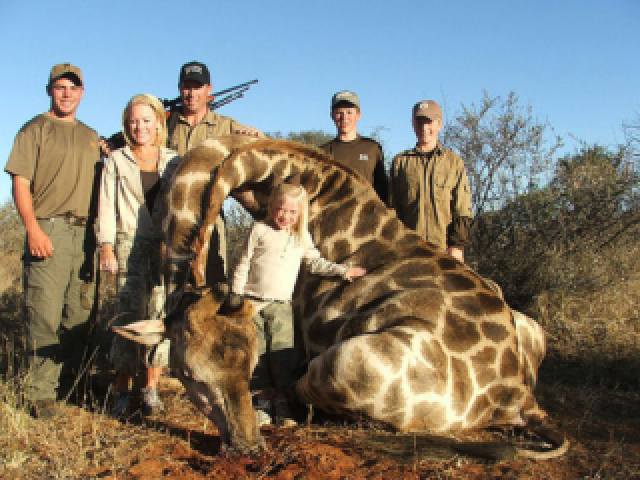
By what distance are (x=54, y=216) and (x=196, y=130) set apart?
1.83 meters

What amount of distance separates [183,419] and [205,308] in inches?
55.6

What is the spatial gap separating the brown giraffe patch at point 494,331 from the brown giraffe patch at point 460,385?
1.16ft

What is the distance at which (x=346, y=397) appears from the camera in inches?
171

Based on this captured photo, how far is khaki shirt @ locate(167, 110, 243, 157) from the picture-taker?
6500 mm

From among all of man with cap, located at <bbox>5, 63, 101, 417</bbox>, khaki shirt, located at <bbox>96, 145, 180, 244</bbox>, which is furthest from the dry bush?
man with cap, located at <bbox>5, 63, 101, 417</bbox>

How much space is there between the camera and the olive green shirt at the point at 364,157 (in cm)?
704

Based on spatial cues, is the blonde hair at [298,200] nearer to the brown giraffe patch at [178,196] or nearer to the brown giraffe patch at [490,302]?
the brown giraffe patch at [178,196]

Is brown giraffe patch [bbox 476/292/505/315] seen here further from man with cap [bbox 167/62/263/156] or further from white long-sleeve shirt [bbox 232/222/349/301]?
man with cap [bbox 167/62/263/156]

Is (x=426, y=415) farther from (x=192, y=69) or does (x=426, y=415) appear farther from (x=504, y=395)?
(x=192, y=69)

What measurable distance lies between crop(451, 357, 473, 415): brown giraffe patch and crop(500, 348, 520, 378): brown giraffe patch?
32 cm

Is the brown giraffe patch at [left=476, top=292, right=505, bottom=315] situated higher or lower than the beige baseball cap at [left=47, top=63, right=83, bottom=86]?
lower

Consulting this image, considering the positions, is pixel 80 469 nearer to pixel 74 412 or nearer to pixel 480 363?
pixel 74 412

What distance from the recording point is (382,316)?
480cm

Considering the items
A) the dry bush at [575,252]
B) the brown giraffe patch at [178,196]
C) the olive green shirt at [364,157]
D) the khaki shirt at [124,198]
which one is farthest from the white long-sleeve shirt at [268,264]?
the dry bush at [575,252]
